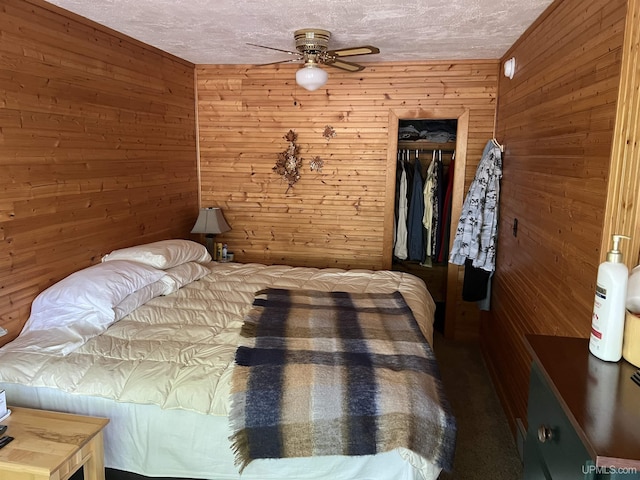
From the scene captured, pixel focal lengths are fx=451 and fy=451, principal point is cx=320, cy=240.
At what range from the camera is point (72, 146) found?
9.21 feet

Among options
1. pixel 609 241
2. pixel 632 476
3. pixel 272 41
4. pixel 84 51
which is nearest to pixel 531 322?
pixel 609 241

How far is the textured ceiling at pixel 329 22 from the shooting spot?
251cm

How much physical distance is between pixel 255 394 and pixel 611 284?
134cm

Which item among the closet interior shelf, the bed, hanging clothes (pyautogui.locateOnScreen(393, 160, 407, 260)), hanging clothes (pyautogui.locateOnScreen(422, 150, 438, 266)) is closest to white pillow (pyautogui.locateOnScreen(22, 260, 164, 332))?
the bed

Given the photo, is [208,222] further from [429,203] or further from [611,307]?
[611,307]

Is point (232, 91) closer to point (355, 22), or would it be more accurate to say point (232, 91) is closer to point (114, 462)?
point (355, 22)

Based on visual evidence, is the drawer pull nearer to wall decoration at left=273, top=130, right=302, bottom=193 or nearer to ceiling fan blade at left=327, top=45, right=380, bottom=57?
ceiling fan blade at left=327, top=45, right=380, bottom=57

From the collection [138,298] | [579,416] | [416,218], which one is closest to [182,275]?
[138,298]

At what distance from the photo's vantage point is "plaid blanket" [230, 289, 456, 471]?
1.77 meters

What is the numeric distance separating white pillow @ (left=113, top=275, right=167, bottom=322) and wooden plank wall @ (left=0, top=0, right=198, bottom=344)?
0.47 m

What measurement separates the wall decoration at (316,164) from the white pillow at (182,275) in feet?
4.86

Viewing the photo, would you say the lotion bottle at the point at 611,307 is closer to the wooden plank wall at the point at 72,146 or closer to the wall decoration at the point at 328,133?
the wooden plank wall at the point at 72,146

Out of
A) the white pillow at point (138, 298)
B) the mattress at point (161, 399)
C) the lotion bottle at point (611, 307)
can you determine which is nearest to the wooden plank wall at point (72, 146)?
the white pillow at point (138, 298)

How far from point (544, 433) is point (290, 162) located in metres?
3.52
